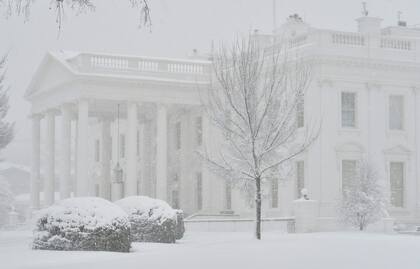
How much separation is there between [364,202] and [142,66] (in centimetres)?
1518

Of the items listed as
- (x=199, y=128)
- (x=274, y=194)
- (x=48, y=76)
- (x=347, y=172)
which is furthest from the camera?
(x=48, y=76)

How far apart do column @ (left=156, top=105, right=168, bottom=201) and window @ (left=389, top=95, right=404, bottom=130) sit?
442 inches

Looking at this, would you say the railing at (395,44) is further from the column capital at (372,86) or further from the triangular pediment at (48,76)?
the triangular pediment at (48,76)

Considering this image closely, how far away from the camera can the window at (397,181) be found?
39.3m

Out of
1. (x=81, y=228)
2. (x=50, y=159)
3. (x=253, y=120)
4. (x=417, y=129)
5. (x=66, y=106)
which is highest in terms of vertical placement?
(x=66, y=106)

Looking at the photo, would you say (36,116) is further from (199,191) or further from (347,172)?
(347,172)

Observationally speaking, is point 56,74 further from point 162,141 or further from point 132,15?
point 132,15

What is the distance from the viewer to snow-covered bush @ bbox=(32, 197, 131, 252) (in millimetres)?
18906

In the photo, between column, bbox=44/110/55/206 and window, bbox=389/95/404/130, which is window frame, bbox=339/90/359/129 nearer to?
window, bbox=389/95/404/130

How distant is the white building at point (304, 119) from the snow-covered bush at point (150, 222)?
13.8 m

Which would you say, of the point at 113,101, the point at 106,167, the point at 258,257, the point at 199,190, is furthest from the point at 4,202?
the point at 258,257

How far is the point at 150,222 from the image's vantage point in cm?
2338

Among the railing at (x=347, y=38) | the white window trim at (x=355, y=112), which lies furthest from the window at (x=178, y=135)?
the railing at (x=347, y=38)

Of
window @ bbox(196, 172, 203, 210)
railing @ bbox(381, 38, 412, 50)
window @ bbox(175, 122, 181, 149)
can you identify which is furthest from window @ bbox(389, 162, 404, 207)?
window @ bbox(175, 122, 181, 149)
